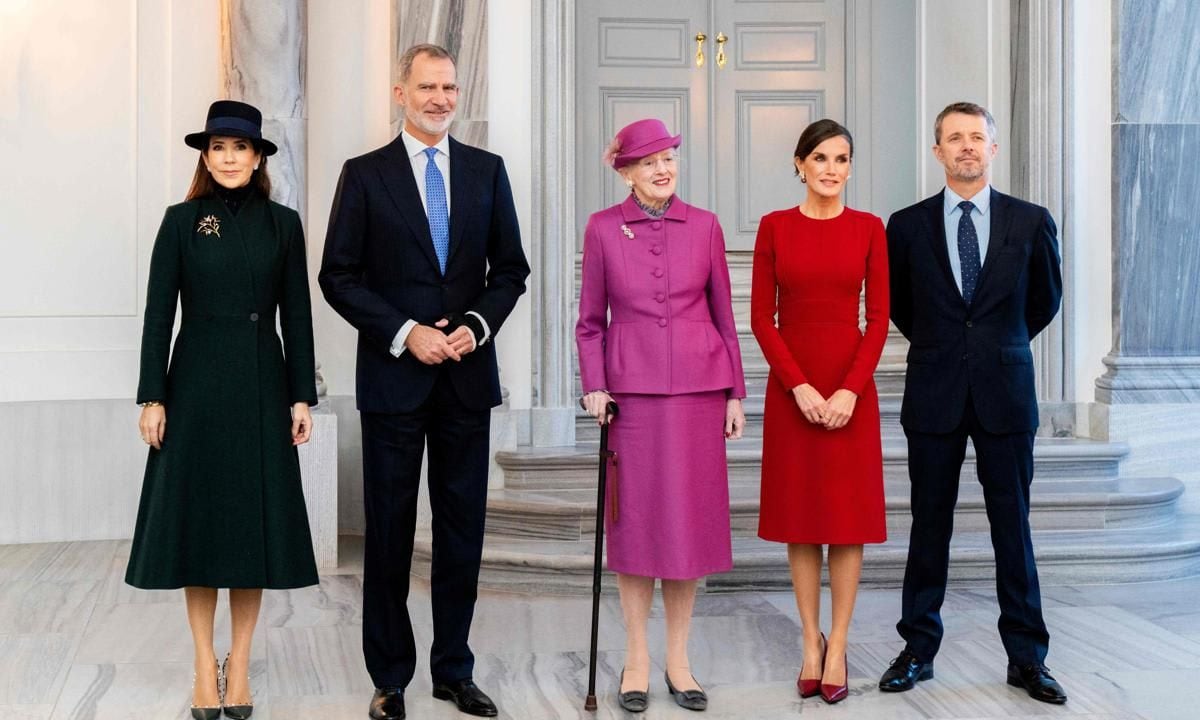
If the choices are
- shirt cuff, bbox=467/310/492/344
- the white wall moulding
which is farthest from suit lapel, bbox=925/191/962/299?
the white wall moulding

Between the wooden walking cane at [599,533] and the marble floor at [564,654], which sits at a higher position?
the wooden walking cane at [599,533]

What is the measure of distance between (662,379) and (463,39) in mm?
2987

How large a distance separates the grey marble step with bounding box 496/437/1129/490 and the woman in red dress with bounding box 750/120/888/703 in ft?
7.06

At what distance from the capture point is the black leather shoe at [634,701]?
365 centimetres

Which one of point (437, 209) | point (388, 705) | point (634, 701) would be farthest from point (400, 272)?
point (634, 701)

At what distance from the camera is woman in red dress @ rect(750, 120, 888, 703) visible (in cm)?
373

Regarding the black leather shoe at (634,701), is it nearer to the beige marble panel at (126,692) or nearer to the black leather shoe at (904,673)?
the black leather shoe at (904,673)

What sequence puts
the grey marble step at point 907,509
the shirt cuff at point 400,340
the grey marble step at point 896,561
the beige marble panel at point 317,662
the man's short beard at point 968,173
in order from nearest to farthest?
the shirt cuff at point 400,340
the man's short beard at point 968,173
the beige marble panel at point 317,662
the grey marble step at point 896,561
the grey marble step at point 907,509

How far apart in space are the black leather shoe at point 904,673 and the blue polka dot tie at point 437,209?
174cm

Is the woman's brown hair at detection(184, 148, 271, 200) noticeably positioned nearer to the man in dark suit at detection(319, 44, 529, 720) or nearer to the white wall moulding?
the man in dark suit at detection(319, 44, 529, 720)

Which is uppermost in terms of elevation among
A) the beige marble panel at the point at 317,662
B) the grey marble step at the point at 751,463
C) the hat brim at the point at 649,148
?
the hat brim at the point at 649,148

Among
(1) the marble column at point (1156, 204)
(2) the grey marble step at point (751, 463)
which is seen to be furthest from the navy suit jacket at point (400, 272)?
(1) the marble column at point (1156, 204)

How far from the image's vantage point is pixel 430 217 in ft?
11.9

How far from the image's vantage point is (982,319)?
12.6ft
